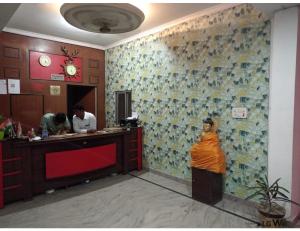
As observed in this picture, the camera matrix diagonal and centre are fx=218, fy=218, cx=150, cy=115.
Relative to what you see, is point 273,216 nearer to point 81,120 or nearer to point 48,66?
point 81,120

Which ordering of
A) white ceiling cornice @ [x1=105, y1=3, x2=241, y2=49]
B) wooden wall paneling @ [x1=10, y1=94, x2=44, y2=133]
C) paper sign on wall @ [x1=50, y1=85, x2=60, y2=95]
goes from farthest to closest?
paper sign on wall @ [x1=50, y1=85, x2=60, y2=95]
wooden wall paneling @ [x1=10, y1=94, x2=44, y2=133]
white ceiling cornice @ [x1=105, y1=3, x2=241, y2=49]

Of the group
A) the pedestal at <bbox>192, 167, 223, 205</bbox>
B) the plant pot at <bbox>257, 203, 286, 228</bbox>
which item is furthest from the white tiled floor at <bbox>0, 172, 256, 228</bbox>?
the plant pot at <bbox>257, 203, 286, 228</bbox>

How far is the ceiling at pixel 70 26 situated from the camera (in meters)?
3.72

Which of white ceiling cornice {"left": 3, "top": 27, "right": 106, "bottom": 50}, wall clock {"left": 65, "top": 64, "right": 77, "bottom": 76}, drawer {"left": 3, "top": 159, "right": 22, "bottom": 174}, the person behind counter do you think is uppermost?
white ceiling cornice {"left": 3, "top": 27, "right": 106, "bottom": 50}

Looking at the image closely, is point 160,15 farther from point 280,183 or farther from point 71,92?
point 71,92

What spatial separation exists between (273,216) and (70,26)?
4948 mm

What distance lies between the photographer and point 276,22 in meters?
2.86

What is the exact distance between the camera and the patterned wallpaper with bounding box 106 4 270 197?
10.7 ft

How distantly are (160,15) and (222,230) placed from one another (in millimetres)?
3685

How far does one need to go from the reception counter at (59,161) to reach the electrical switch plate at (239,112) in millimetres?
2335

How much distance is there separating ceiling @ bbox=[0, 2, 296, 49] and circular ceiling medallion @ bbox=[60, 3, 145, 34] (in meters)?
0.34

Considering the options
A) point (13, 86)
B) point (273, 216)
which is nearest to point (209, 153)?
point (273, 216)

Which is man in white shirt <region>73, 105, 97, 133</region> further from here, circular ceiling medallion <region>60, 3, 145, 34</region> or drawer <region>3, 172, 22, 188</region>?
circular ceiling medallion <region>60, 3, 145, 34</region>

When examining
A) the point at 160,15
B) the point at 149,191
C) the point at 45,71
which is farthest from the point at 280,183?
the point at 45,71
